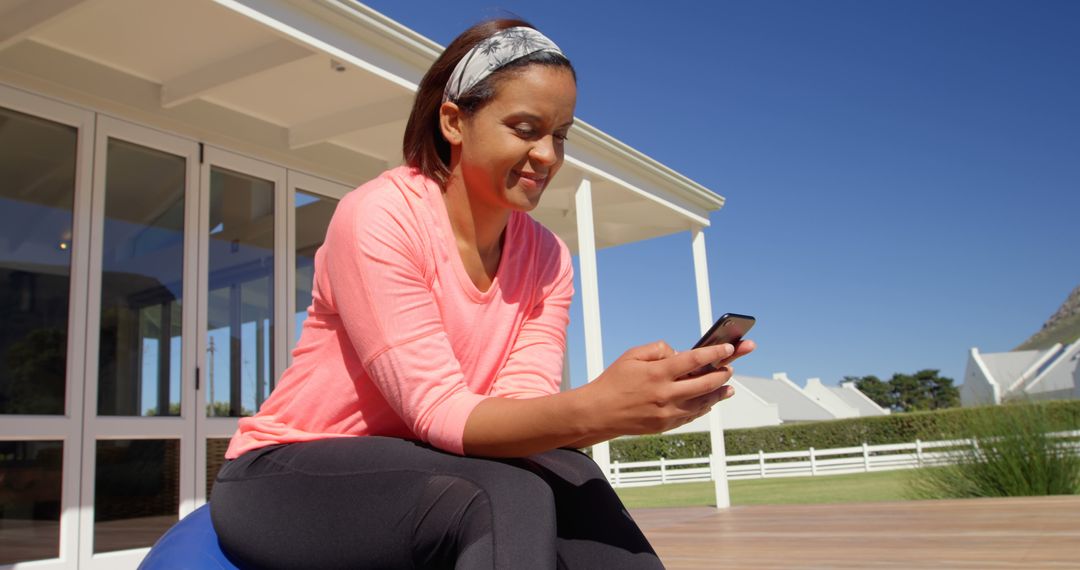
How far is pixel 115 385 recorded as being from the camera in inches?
163

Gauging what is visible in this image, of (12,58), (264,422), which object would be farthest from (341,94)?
(264,422)

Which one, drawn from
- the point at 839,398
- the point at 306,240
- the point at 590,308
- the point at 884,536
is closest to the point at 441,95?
the point at 884,536

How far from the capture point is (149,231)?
4398 millimetres

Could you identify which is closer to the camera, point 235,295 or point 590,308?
point 235,295

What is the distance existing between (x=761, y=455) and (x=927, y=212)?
158 feet

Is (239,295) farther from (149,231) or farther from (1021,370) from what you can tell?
(1021,370)

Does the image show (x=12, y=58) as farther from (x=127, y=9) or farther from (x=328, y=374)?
(x=328, y=374)

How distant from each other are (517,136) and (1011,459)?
6.55 meters

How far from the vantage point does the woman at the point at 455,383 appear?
3.10ft

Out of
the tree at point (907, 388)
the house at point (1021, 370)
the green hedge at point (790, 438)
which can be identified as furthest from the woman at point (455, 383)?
the tree at point (907, 388)

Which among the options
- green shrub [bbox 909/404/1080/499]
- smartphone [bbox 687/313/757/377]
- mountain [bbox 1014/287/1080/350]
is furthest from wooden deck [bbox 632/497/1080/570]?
mountain [bbox 1014/287/1080/350]

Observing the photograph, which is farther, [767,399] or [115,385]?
[767,399]

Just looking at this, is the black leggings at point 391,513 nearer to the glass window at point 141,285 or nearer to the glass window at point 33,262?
the glass window at point 33,262

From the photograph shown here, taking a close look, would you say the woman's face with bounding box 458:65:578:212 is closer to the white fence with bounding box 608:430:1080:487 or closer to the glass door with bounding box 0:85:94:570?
the glass door with bounding box 0:85:94:570
